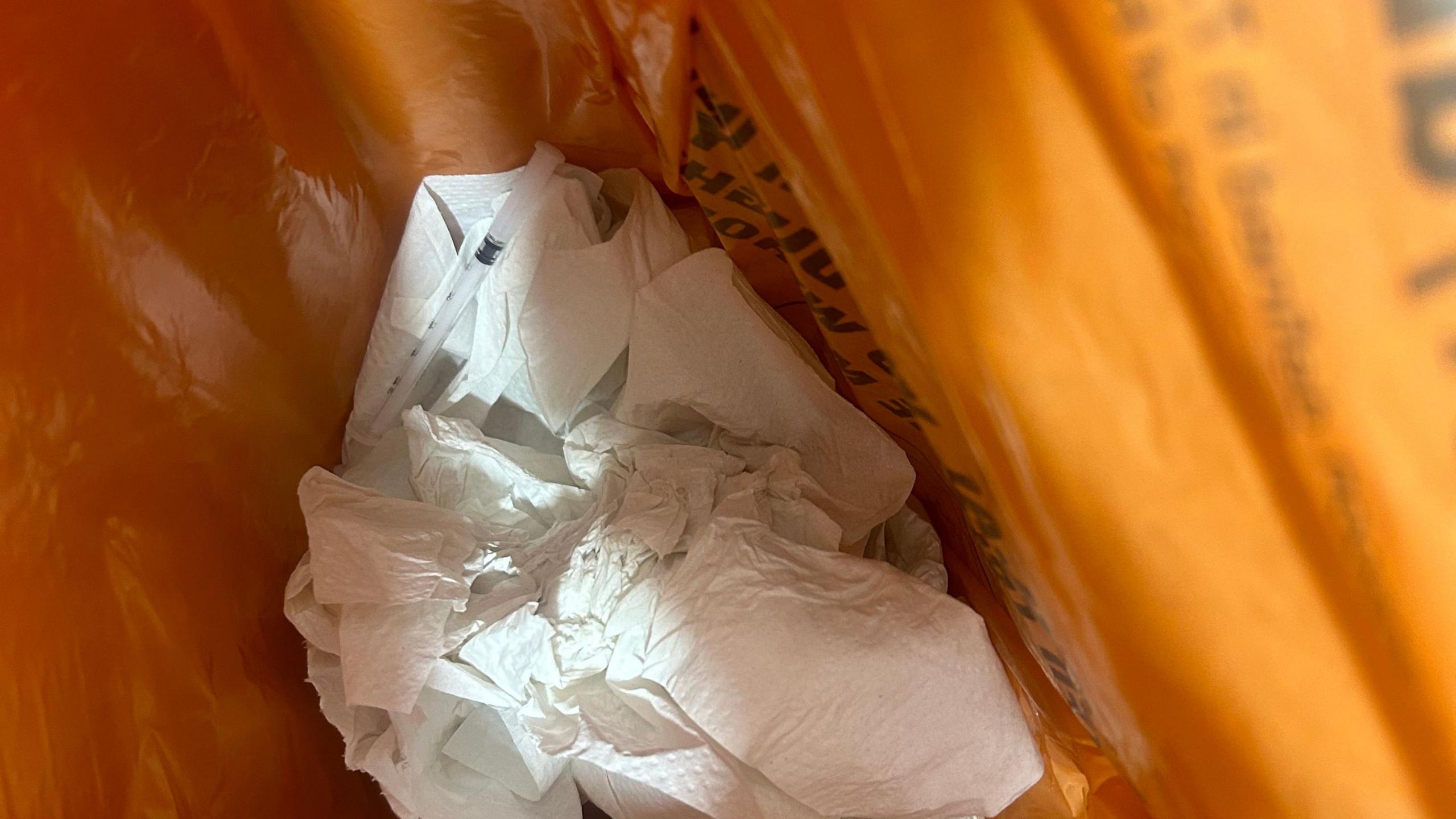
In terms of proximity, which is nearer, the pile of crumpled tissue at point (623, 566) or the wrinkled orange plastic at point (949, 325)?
the wrinkled orange plastic at point (949, 325)

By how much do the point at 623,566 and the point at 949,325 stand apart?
319mm

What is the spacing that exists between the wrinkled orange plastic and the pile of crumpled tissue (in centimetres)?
6

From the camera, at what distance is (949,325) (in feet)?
1.20

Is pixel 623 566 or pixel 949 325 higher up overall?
pixel 949 325

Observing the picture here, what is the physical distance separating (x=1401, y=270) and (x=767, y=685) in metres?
0.38

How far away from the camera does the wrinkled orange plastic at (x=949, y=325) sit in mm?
252

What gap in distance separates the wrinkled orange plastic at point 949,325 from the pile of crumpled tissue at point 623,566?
6 centimetres

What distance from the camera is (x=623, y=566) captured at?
1.94 ft

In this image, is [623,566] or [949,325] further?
[623,566]

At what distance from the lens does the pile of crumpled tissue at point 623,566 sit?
514 millimetres

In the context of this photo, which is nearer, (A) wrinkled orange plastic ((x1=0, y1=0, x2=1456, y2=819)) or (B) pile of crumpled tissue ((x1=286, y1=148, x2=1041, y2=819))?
(A) wrinkled orange plastic ((x1=0, y1=0, x2=1456, y2=819))

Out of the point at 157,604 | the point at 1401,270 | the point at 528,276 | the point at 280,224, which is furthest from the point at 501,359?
the point at 1401,270

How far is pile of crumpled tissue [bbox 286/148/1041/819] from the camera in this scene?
1.69 ft

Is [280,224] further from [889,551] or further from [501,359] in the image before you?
[889,551]
